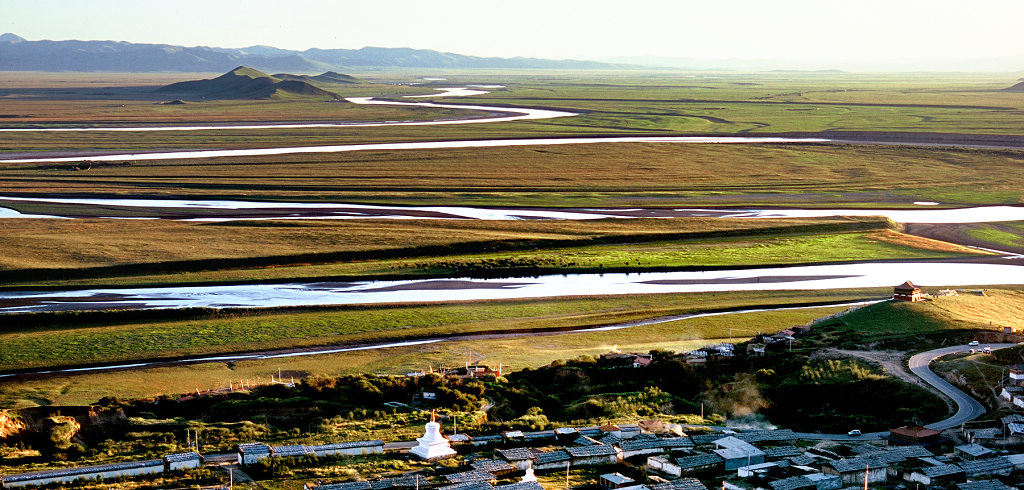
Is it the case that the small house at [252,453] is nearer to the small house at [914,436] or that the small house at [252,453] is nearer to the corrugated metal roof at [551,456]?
the corrugated metal roof at [551,456]

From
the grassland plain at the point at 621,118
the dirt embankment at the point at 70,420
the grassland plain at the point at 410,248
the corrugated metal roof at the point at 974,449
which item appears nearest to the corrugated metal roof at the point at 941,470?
the corrugated metal roof at the point at 974,449

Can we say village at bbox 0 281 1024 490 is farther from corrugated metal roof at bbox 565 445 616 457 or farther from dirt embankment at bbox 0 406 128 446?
dirt embankment at bbox 0 406 128 446

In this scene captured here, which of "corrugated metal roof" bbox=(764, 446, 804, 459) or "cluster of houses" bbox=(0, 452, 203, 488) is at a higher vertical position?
"corrugated metal roof" bbox=(764, 446, 804, 459)

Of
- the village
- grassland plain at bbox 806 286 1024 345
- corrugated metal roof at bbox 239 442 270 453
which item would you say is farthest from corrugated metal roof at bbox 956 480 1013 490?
corrugated metal roof at bbox 239 442 270 453

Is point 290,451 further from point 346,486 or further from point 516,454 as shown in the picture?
→ point 516,454

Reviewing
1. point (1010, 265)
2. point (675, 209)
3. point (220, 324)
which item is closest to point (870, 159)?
point (675, 209)
